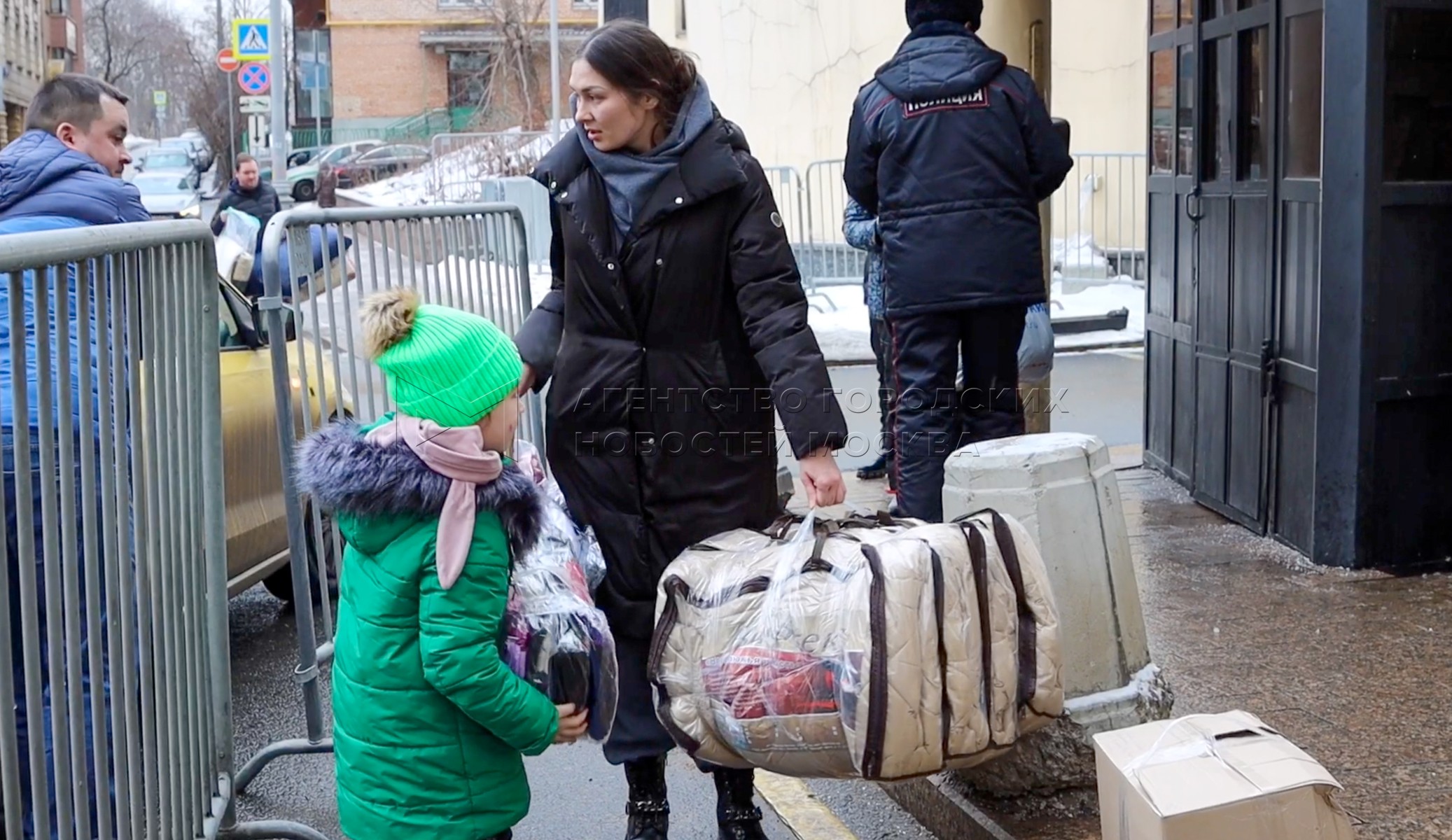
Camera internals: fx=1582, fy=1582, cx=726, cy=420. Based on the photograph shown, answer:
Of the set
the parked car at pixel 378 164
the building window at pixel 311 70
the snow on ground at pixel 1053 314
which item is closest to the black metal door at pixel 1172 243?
the snow on ground at pixel 1053 314

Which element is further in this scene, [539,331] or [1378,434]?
[1378,434]

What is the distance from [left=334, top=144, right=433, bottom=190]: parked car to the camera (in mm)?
38938

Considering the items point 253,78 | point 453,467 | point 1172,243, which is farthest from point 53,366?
point 253,78

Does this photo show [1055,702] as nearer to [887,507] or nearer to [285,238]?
[285,238]

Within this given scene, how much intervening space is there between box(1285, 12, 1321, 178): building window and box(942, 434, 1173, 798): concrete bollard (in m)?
2.44

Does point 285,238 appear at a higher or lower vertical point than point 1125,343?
higher

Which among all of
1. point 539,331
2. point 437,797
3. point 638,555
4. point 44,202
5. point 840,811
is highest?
point 44,202

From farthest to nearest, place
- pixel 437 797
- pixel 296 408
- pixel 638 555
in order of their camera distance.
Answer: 1. pixel 296 408
2. pixel 638 555
3. pixel 437 797

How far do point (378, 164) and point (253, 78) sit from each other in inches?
600

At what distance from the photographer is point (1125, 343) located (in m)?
14.8

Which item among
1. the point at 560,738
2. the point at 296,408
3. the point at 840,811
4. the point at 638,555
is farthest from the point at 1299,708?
the point at 296,408

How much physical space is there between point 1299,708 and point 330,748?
282 centimetres

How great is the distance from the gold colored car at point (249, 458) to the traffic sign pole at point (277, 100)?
13.6m

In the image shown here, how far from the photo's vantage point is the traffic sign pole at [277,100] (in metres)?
19.3
